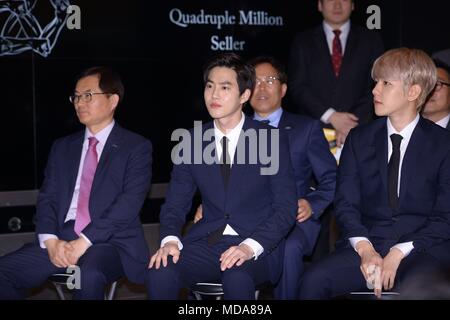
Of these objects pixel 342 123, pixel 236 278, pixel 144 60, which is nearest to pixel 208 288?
pixel 236 278

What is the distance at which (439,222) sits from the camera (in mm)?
3729

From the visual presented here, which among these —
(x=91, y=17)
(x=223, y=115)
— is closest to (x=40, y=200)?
(x=223, y=115)

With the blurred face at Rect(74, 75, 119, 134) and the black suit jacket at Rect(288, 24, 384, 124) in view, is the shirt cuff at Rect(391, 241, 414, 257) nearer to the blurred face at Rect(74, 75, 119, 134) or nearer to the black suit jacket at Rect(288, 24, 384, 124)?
the blurred face at Rect(74, 75, 119, 134)

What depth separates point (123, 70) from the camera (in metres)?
5.58

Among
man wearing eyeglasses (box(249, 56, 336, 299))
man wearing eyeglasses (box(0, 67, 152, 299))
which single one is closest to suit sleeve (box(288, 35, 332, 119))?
man wearing eyeglasses (box(249, 56, 336, 299))

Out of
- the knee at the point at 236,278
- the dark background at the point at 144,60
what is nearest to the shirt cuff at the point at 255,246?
the knee at the point at 236,278

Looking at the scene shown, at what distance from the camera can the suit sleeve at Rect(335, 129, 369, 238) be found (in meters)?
3.87

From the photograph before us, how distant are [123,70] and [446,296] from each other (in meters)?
2.93

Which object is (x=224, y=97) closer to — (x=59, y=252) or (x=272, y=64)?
(x=272, y=64)

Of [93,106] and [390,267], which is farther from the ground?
[93,106]

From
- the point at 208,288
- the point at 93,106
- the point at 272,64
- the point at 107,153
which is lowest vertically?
the point at 208,288

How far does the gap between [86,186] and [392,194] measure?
1.60 meters

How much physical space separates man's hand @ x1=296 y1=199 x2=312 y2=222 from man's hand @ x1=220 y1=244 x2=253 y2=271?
2.02 feet

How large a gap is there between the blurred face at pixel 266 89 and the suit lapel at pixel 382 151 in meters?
0.84
